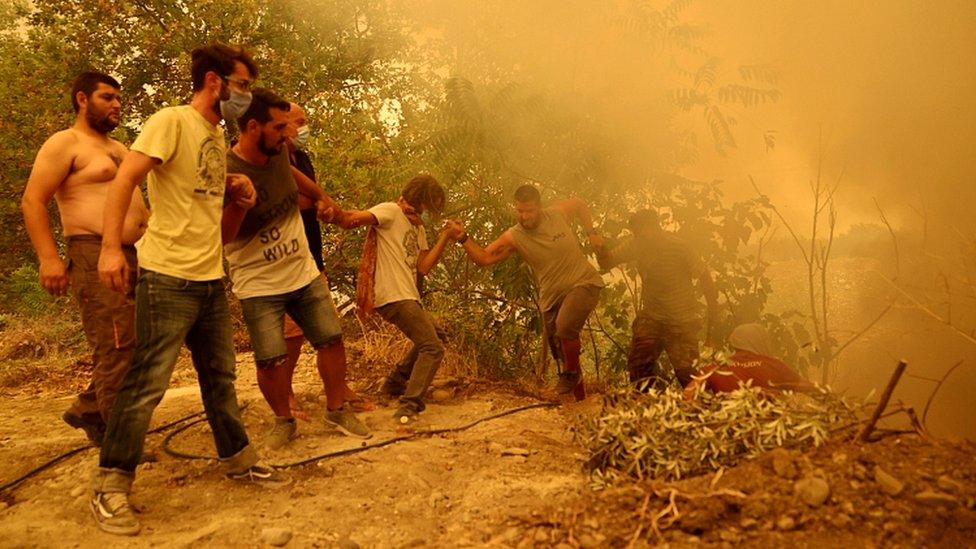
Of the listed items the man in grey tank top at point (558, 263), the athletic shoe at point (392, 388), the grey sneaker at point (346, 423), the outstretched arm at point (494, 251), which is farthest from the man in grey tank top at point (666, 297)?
the grey sneaker at point (346, 423)

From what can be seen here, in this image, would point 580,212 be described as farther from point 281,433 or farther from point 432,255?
point 281,433

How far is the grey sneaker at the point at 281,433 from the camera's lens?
3.83 meters

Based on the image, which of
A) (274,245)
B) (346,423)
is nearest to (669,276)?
(346,423)

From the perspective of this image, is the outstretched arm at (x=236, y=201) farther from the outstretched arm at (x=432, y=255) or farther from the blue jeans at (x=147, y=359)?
the outstretched arm at (x=432, y=255)

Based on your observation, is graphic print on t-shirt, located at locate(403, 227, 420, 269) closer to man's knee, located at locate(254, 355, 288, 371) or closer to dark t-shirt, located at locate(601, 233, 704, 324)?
man's knee, located at locate(254, 355, 288, 371)

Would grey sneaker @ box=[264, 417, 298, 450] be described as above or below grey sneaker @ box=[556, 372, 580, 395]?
above

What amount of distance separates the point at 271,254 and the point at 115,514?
4.71 feet

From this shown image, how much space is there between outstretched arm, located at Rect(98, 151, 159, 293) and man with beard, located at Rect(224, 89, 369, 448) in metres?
0.77

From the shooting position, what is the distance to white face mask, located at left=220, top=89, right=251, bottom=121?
3.10m

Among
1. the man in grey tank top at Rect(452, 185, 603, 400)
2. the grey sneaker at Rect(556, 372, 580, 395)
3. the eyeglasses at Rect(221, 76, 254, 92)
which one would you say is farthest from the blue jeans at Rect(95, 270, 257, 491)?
the grey sneaker at Rect(556, 372, 580, 395)

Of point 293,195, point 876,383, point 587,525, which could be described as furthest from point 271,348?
point 876,383

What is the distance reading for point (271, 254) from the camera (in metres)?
3.63

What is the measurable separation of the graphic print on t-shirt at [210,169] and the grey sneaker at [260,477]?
1.32 m

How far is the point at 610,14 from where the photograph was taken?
6090mm
